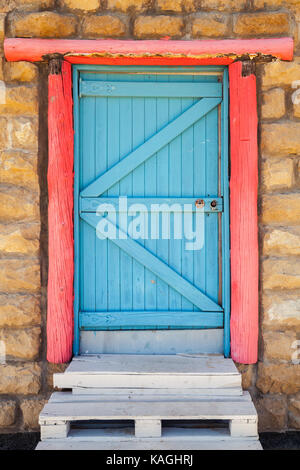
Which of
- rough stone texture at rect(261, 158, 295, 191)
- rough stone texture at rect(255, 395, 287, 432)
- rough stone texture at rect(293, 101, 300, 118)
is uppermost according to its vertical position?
rough stone texture at rect(293, 101, 300, 118)

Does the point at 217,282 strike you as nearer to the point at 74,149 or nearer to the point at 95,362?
the point at 95,362

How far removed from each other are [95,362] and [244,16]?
9.04 ft

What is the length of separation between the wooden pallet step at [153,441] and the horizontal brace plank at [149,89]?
2390 millimetres

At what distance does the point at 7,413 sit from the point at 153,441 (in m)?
1.18

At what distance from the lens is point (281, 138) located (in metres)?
2.91

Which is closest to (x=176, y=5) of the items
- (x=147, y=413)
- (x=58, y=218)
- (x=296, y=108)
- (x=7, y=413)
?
(x=296, y=108)

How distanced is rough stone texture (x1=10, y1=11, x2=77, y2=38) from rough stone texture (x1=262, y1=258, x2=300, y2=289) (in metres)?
2.25

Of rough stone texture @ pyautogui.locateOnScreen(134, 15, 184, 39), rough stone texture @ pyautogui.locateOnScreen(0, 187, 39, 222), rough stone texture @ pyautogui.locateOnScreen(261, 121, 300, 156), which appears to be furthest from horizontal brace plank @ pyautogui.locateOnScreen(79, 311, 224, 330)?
rough stone texture @ pyautogui.locateOnScreen(134, 15, 184, 39)

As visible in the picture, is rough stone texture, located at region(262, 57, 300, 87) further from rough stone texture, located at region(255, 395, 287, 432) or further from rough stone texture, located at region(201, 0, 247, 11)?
rough stone texture, located at region(255, 395, 287, 432)

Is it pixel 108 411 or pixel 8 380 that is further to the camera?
pixel 8 380

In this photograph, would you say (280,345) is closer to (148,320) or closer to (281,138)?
(148,320)

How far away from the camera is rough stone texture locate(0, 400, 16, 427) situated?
9.53 feet

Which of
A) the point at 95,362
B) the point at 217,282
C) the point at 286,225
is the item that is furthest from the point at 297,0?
the point at 95,362

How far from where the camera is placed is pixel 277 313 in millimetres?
2920
